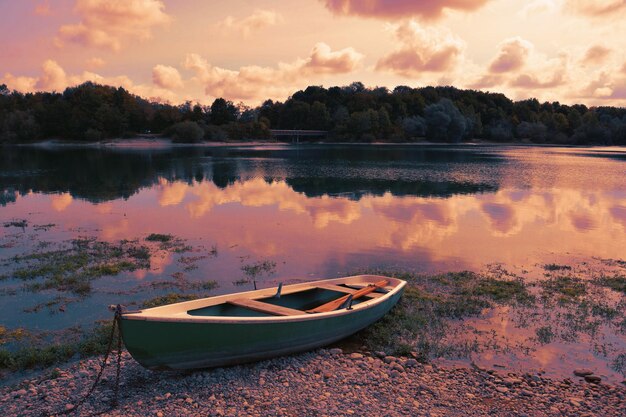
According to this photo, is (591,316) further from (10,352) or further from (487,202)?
(487,202)

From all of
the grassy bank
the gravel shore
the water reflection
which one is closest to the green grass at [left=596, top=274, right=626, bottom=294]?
the grassy bank

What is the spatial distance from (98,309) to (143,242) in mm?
7664

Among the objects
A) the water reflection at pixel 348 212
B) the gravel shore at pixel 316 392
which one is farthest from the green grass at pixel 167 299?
the water reflection at pixel 348 212

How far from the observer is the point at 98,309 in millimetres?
12172

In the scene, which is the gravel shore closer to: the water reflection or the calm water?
the calm water

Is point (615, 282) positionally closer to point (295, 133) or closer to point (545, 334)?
point (545, 334)

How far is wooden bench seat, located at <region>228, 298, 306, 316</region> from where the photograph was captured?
9.78 meters

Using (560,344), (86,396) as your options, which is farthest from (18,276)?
(560,344)

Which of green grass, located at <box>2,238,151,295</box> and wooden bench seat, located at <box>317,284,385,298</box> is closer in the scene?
wooden bench seat, located at <box>317,284,385,298</box>

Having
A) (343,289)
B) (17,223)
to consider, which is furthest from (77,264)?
(17,223)

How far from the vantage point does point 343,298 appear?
11219mm

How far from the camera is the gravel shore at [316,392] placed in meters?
7.84

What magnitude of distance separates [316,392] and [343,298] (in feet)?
10.2

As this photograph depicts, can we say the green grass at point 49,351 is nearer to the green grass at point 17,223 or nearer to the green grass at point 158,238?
the green grass at point 158,238
